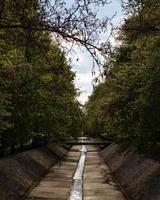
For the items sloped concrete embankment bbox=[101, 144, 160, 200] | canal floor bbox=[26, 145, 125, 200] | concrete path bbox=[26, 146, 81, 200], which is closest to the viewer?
sloped concrete embankment bbox=[101, 144, 160, 200]

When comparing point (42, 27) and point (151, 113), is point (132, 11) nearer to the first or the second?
point (151, 113)

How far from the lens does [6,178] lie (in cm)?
2517

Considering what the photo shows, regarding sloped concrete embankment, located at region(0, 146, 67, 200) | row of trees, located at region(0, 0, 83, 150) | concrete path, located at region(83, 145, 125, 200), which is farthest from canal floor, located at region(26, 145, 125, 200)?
row of trees, located at region(0, 0, 83, 150)

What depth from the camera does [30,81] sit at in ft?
85.2

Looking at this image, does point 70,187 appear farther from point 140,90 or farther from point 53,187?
point 140,90

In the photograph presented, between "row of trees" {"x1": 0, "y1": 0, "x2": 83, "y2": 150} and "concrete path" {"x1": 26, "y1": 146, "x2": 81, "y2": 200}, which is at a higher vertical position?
"row of trees" {"x1": 0, "y1": 0, "x2": 83, "y2": 150}

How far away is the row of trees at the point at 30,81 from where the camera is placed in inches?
435

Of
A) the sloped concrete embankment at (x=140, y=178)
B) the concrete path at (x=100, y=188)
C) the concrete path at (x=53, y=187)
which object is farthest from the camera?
the concrete path at (x=100, y=188)

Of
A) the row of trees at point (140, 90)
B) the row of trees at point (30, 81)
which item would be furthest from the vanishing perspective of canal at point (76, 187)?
the row of trees at point (30, 81)

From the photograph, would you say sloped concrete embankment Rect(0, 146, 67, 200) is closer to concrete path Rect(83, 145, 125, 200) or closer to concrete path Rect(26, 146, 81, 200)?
concrete path Rect(26, 146, 81, 200)

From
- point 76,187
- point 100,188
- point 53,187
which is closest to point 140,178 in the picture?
point 100,188

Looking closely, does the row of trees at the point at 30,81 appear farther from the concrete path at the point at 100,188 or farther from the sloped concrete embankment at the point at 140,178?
the sloped concrete embankment at the point at 140,178

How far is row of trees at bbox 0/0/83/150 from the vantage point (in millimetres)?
11055

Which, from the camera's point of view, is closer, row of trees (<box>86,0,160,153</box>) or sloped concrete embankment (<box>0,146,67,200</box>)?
row of trees (<box>86,0,160,153</box>)
